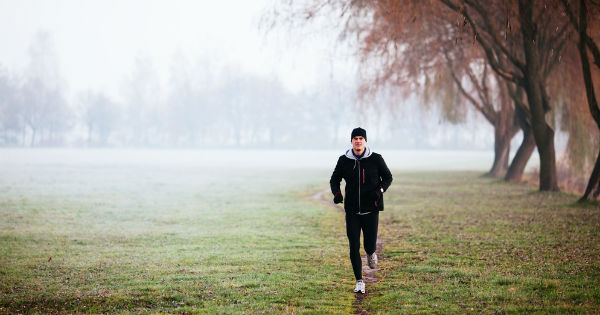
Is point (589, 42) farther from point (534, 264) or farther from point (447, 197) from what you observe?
point (534, 264)

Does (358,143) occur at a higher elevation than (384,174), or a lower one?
higher

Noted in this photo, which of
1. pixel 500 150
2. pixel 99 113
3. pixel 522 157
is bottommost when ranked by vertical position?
pixel 522 157

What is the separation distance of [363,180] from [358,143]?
44 cm

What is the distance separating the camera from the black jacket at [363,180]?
6477 millimetres

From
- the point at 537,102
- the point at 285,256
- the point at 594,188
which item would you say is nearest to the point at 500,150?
the point at 537,102

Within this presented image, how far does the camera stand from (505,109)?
28.5 meters

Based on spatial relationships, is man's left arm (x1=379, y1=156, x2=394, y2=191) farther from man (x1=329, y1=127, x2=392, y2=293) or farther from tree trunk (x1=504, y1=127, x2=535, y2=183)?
tree trunk (x1=504, y1=127, x2=535, y2=183)

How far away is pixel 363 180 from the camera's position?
21.4ft

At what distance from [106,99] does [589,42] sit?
8595 centimetres

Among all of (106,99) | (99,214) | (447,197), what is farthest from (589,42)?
(106,99)

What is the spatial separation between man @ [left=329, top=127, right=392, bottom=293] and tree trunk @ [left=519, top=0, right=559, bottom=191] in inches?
500

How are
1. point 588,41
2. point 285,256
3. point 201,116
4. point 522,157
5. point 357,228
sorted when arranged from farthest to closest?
point 201,116
point 522,157
point 588,41
point 285,256
point 357,228

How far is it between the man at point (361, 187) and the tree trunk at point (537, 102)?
1270cm

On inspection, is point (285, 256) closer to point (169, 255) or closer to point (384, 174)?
point (169, 255)
